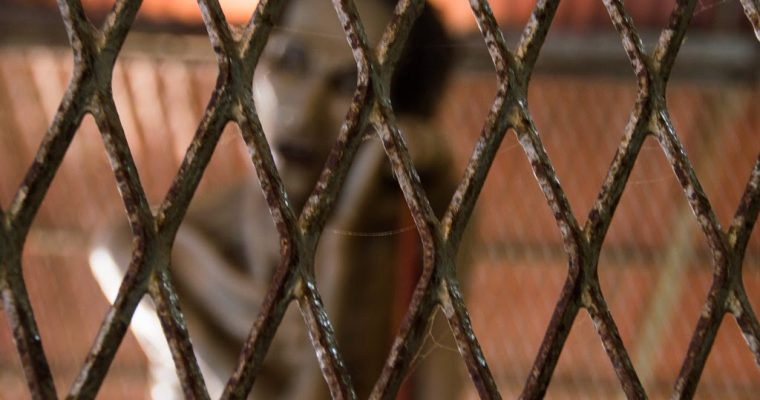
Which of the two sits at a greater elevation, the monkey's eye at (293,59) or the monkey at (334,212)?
the monkey's eye at (293,59)

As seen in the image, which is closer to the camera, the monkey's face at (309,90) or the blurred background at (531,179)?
the monkey's face at (309,90)

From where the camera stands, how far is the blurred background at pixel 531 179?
1.46 meters

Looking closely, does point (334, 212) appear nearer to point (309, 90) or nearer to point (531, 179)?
point (309, 90)

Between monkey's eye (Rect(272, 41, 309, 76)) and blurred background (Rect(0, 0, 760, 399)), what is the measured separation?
54 centimetres

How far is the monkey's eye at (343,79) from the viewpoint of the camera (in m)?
0.87

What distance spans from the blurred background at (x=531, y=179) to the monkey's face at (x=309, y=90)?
539 mm

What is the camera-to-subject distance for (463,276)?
90 centimetres

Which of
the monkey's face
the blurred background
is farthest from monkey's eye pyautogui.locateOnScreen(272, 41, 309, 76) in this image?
the blurred background

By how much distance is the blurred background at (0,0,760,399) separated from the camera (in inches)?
57.4

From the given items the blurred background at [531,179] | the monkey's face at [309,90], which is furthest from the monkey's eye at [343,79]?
the blurred background at [531,179]

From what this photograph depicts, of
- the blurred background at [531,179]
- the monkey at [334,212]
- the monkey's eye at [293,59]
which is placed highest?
the blurred background at [531,179]

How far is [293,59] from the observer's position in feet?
2.90

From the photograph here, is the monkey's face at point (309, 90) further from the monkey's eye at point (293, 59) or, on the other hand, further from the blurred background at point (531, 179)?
the blurred background at point (531, 179)

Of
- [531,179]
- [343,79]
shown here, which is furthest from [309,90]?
[531,179]
